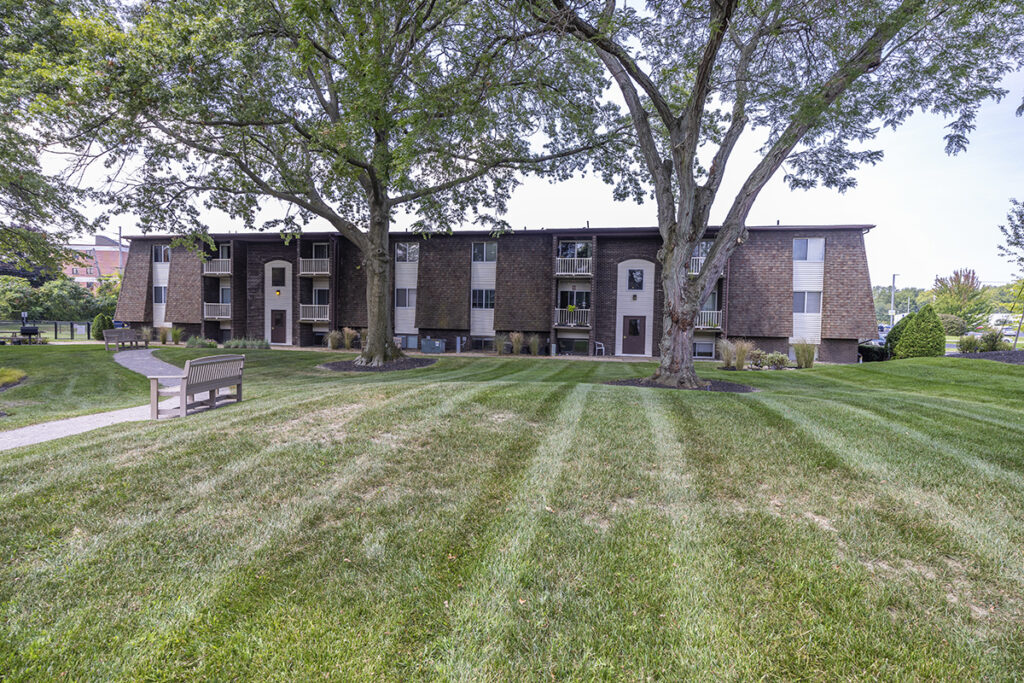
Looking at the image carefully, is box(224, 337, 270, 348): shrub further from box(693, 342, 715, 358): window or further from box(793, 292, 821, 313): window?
box(793, 292, 821, 313): window

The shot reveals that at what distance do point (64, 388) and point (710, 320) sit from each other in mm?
24659

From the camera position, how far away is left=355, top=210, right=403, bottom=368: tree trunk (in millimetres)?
15539

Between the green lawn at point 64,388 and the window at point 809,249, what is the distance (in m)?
26.7

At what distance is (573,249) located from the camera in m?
23.9

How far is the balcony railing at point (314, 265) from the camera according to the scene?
2630 cm

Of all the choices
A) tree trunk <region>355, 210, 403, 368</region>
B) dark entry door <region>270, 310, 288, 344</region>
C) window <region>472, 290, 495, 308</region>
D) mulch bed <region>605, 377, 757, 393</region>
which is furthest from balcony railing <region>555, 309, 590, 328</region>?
dark entry door <region>270, 310, 288, 344</region>

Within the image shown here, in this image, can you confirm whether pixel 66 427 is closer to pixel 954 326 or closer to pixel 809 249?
pixel 809 249

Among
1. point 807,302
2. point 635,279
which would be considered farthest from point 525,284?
point 807,302

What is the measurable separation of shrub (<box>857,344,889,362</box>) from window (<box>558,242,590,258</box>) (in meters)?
14.5

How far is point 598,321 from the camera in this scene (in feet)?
78.2

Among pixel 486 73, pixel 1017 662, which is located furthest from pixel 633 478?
pixel 486 73

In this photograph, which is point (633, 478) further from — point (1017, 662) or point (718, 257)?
point (718, 257)

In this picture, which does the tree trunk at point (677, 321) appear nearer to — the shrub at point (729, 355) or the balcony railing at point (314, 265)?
the shrub at point (729, 355)

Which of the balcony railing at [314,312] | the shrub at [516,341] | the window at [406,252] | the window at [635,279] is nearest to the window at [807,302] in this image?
the window at [635,279]
